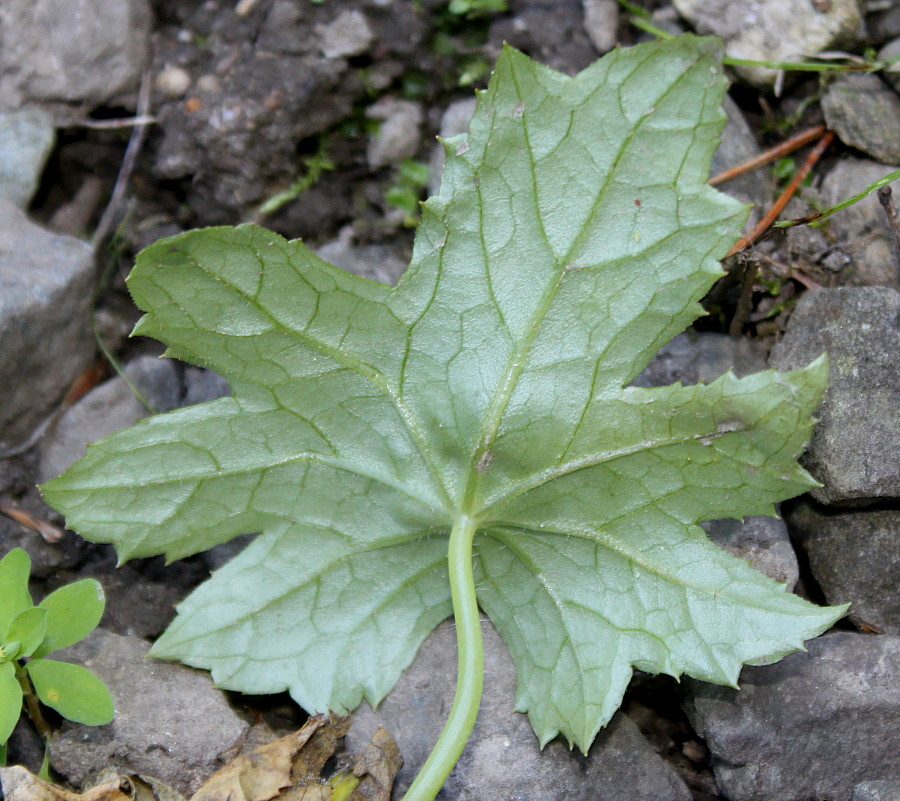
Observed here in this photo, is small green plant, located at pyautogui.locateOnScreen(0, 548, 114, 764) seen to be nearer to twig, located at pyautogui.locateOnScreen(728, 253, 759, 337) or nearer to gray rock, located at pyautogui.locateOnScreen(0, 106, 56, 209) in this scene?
gray rock, located at pyautogui.locateOnScreen(0, 106, 56, 209)

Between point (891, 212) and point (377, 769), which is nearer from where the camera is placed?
point (377, 769)

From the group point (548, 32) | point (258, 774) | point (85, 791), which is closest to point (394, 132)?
point (548, 32)

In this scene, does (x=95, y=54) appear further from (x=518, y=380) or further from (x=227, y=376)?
(x=518, y=380)

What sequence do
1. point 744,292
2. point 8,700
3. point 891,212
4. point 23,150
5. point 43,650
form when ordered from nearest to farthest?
point 8,700, point 43,650, point 891,212, point 744,292, point 23,150

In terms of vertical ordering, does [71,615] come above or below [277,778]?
above

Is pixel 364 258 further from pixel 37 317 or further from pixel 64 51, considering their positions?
pixel 64 51

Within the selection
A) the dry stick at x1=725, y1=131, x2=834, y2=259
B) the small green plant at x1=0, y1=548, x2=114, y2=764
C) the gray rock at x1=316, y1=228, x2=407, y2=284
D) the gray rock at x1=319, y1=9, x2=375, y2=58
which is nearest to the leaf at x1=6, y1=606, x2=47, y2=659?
the small green plant at x1=0, y1=548, x2=114, y2=764
